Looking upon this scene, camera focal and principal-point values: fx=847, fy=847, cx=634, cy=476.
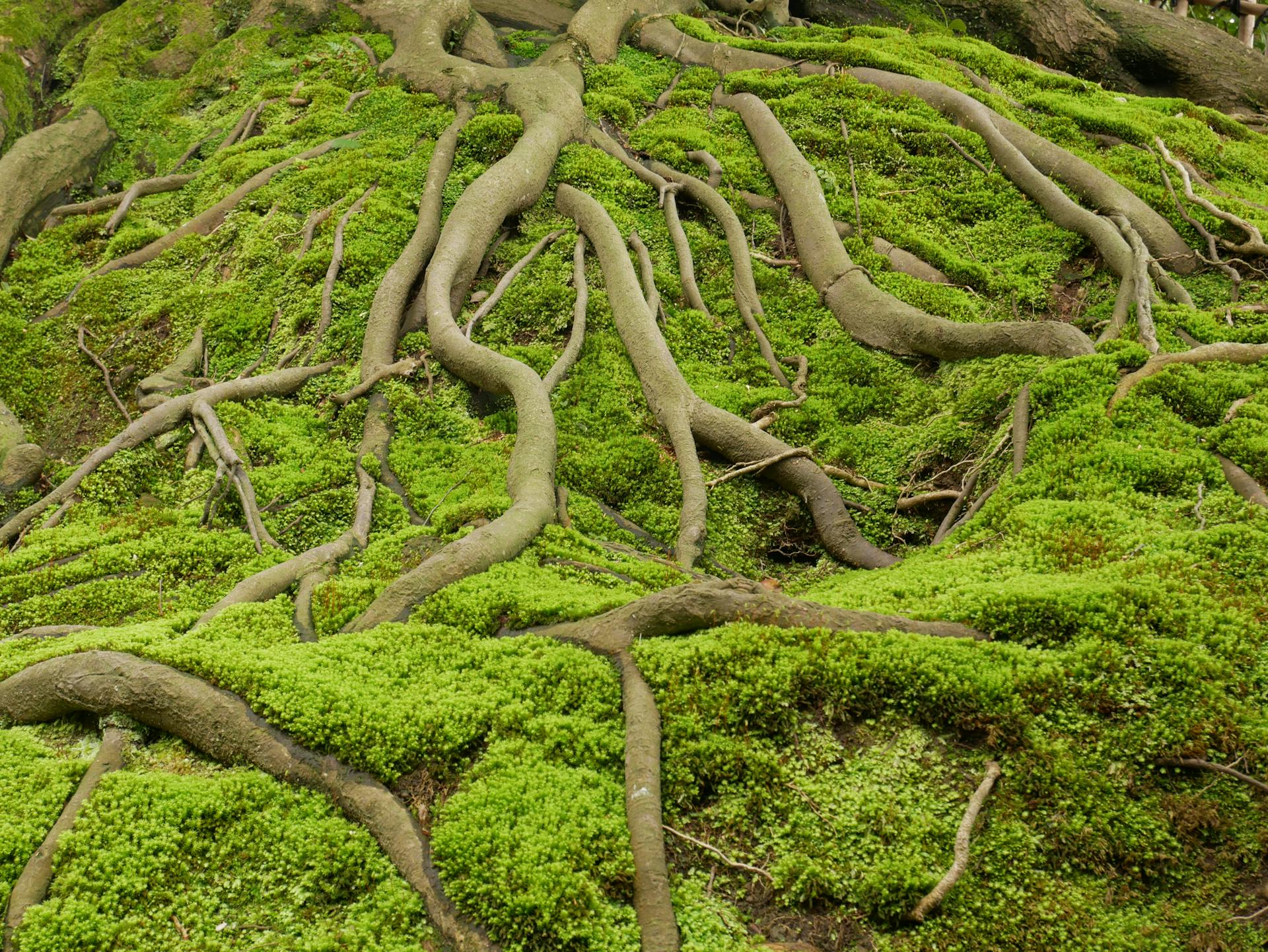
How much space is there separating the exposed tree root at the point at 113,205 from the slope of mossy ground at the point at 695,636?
0.93ft

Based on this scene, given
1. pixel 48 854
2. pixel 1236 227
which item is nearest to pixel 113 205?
pixel 48 854

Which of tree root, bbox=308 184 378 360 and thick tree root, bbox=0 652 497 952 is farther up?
tree root, bbox=308 184 378 360

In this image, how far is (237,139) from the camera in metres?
13.2

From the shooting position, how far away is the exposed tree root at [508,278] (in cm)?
948

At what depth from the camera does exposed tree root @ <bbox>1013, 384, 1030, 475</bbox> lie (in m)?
6.91

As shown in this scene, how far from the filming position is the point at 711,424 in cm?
834

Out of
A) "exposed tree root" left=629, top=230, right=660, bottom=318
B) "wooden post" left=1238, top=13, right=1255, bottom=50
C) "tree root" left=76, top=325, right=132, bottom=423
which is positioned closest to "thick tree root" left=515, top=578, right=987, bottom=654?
"exposed tree root" left=629, top=230, right=660, bottom=318

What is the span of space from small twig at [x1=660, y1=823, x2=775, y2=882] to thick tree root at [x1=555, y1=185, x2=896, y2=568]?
142 inches

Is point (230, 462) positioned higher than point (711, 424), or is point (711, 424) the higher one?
point (711, 424)

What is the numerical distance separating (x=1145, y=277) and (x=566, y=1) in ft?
42.3

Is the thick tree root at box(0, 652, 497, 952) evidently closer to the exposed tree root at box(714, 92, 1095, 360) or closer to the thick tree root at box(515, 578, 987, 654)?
the thick tree root at box(515, 578, 987, 654)

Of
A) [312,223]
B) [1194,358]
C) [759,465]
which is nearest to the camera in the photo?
[1194,358]

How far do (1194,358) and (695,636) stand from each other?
16.7 feet

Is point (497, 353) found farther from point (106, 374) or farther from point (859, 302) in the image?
point (106, 374)
